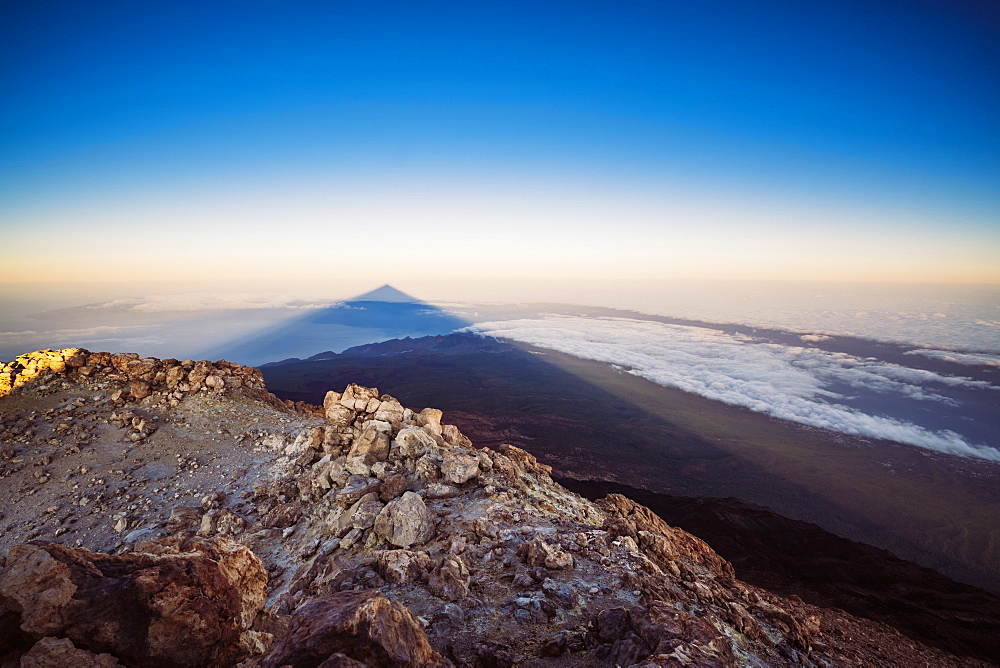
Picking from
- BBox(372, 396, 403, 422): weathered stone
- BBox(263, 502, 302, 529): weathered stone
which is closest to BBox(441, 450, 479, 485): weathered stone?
BBox(372, 396, 403, 422): weathered stone

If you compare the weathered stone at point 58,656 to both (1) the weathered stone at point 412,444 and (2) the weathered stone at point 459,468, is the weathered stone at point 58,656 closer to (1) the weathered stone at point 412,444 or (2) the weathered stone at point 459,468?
(2) the weathered stone at point 459,468

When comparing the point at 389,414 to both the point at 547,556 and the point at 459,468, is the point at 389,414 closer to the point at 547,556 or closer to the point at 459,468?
the point at 459,468

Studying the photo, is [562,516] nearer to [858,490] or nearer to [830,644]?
[830,644]

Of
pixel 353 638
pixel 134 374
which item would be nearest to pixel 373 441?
pixel 353 638

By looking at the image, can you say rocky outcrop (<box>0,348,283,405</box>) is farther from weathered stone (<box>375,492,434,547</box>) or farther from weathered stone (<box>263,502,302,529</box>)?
weathered stone (<box>375,492,434,547</box>)

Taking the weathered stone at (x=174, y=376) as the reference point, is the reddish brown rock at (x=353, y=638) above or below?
above

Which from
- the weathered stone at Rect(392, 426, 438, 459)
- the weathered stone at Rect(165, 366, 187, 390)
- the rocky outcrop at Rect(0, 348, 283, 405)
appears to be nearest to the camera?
the weathered stone at Rect(392, 426, 438, 459)

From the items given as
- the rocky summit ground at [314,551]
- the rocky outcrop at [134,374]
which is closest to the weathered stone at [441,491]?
the rocky summit ground at [314,551]
